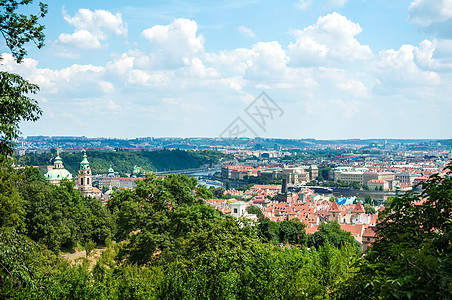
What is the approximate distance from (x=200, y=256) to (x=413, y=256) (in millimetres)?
7384

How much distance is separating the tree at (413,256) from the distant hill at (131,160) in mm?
112193

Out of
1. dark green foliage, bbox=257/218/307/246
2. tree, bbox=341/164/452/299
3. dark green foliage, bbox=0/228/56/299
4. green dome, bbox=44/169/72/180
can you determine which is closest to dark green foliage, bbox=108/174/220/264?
dark green foliage, bbox=0/228/56/299

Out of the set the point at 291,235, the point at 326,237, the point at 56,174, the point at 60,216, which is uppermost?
the point at 60,216

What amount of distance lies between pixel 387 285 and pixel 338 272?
750 centimetres

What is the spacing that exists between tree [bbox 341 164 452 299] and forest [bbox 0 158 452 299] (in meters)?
0.01

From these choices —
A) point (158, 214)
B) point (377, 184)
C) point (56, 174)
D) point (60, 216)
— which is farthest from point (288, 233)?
point (377, 184)

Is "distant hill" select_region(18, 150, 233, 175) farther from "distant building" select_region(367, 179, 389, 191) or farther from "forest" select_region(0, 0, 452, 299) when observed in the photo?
"forest" select_region(0, 0, 452, 299)

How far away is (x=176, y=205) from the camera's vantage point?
17516 millimetres

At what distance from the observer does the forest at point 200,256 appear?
5887 millimetres

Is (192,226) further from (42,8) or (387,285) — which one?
(387,285)

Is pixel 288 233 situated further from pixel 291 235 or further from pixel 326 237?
pixel 326 237

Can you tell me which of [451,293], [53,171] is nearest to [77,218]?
[451,293]

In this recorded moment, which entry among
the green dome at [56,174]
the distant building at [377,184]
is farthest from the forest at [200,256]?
the distant building at [377,184]

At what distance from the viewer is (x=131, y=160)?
14600cm
